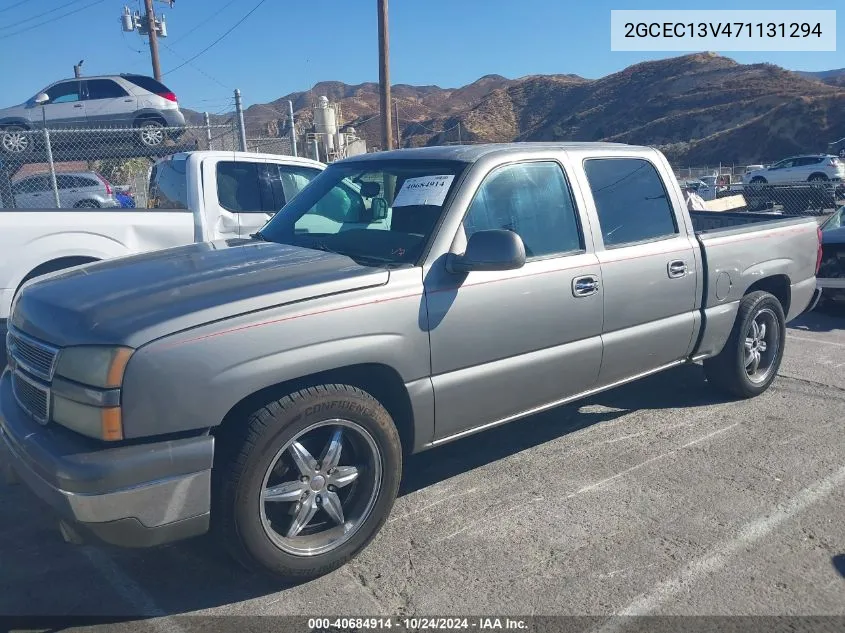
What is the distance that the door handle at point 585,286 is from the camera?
4.11 metres

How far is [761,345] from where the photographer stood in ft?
18.5

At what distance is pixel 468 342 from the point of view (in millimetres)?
3656

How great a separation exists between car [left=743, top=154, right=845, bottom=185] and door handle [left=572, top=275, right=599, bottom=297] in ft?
109

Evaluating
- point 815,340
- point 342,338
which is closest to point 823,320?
point 815,340

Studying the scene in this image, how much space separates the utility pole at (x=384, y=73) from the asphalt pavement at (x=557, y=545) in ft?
34.7

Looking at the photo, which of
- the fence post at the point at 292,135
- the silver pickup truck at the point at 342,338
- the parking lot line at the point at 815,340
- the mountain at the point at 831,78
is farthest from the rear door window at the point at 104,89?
the mountain at the point at 831,78

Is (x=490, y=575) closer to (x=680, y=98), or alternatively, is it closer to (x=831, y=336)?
(x=831, y=336)

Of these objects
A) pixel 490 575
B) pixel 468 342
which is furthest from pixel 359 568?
pixel 468 342

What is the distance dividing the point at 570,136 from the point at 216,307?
253 feet

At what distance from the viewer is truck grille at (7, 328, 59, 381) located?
2.99 metres

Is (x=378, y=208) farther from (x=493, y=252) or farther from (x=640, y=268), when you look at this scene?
(x=640, y=268)

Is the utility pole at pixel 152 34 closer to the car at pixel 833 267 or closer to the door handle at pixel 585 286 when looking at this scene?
the car at pixel 833 267

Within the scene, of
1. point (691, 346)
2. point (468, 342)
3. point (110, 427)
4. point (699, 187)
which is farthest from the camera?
point (699, 187)

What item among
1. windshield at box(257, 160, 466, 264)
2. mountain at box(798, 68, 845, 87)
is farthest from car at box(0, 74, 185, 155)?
mountain at box(798, 68, 845, 87)
